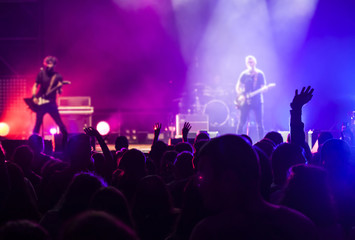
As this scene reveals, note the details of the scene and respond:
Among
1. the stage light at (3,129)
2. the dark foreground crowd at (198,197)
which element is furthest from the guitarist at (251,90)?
the stage light at (3,129)

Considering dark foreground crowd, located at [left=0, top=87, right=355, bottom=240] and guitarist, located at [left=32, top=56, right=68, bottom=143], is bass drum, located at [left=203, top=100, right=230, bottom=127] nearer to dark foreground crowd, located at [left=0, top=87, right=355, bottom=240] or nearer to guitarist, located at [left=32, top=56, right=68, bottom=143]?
guitarist, located at [left=32, top=56, right=68, bottom=143]

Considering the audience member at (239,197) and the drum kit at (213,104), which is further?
the drum kit at (213,104)

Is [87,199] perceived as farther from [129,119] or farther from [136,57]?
[136,57]

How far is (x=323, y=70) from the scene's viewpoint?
Result: 1566 centimetres

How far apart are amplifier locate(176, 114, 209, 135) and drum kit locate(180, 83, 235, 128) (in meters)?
0.68

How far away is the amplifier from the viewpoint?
535 inches

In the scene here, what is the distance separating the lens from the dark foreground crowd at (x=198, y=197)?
1.68m

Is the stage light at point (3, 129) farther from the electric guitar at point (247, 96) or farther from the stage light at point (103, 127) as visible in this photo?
the electric guitar at point (247, 96)

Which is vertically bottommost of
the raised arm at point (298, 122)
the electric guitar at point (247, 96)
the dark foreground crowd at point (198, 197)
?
the dark foreground crowd at point (198, 197)

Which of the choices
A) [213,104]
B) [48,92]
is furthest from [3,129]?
[213,104]

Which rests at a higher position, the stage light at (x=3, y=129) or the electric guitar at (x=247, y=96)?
the electric guitar at (x=247, y=96)

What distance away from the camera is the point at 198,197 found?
274 cm

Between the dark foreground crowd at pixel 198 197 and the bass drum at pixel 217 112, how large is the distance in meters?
9.30

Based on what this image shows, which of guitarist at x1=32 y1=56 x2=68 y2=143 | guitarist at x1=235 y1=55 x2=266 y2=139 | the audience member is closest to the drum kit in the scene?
guitarist at x1=235 y1=55 x2=266 y2=139
